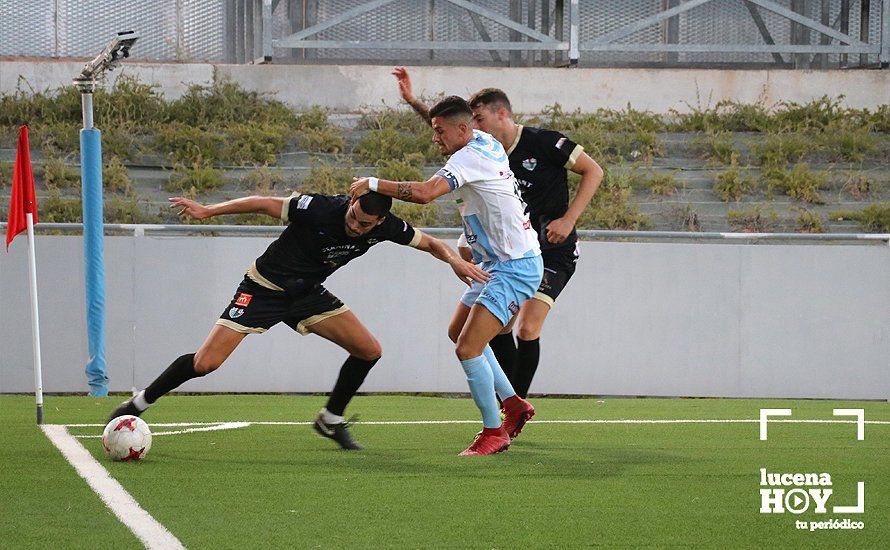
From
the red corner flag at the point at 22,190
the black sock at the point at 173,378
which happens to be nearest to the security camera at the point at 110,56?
the red corner flag at the point at 22,190

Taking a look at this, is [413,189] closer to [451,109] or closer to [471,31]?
[451,109]

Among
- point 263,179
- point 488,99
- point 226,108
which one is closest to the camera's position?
point 488,99

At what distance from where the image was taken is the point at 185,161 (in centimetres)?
1670

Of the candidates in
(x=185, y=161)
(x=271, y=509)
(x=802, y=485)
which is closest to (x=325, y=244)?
(x=271, y=509)

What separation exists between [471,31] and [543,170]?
11.3m

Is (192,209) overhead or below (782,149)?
Result: below

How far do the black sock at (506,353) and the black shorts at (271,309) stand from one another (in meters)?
1.49

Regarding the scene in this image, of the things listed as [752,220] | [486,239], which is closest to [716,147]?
[752,220]

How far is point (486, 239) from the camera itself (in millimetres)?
7613

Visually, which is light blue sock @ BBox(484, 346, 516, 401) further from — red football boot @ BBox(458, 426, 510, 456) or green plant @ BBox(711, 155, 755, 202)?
green plant @ BBox(711, 155, 755, 202)

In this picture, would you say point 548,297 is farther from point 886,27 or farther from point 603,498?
point 886,27

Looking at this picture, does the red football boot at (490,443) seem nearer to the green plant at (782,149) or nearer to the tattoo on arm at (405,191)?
the tattoo on arm at (405,191)

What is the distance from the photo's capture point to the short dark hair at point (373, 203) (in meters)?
7.16

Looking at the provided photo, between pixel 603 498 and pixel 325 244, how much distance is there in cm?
261
